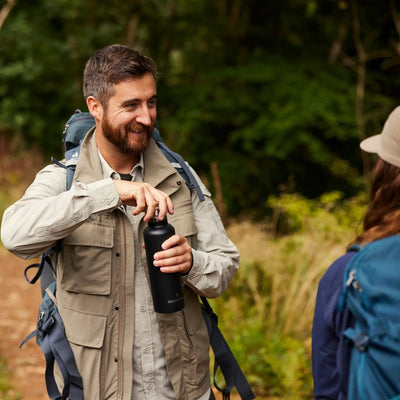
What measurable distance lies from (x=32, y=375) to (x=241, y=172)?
18.3 ft

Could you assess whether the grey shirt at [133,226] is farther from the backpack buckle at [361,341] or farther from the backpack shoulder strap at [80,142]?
the backpack buckle at [361,341]

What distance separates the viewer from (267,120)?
8.80 m

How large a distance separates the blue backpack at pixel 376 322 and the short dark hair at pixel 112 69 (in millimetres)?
1255

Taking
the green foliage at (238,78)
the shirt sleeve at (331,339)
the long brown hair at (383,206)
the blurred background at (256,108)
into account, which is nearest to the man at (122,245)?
the shirt sleeve at (331,339)

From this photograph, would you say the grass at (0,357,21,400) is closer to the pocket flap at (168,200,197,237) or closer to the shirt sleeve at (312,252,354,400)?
the pocket flap at (168,200,197,237)

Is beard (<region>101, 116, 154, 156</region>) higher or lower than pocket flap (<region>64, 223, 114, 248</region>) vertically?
higher

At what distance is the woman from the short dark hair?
3.44ft

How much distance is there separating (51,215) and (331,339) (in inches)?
42.8

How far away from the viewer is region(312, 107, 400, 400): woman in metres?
1.66

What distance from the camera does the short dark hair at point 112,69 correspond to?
2.26m

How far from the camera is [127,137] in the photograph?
228cm

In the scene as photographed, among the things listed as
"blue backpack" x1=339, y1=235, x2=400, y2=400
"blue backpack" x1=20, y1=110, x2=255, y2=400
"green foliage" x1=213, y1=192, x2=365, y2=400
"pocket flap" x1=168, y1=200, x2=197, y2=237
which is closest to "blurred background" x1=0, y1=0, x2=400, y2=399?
"green foliage" x1=213, y1=192, x2=365, y2=400

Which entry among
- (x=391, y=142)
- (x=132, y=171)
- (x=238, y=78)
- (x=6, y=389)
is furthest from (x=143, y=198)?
(x=238, y=78)

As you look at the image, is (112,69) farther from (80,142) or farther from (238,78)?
(238,78)
